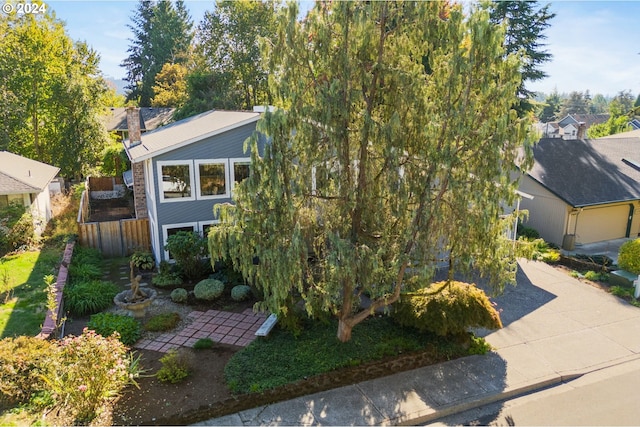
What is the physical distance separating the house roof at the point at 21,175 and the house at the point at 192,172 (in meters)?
4.91

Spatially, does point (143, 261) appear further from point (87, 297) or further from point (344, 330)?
point (344, 330)

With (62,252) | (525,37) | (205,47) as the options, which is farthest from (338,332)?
(205,47)

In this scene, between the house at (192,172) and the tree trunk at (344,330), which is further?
the house at (192,172)

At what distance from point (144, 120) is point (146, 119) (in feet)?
1.27

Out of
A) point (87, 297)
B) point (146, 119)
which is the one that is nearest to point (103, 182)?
point (146, 119)

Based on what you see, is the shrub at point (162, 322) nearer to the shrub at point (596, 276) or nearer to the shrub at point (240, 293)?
the shrub at point (240, 293)

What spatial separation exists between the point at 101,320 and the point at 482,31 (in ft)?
32.6

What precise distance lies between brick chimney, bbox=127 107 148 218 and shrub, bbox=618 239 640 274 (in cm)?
1819

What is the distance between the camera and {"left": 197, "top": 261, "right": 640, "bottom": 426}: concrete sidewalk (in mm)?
7336

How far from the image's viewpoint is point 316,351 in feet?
29.2

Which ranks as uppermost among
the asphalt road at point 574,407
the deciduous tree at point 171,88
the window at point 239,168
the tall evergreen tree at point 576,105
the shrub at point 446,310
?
the tall evergreen tree at point 576,105

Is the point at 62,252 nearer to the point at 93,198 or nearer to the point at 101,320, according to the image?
the point at 101,320

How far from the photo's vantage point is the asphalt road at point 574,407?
7348 millimetres

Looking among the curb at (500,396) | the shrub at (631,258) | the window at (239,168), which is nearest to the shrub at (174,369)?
the curb at (500,396)
